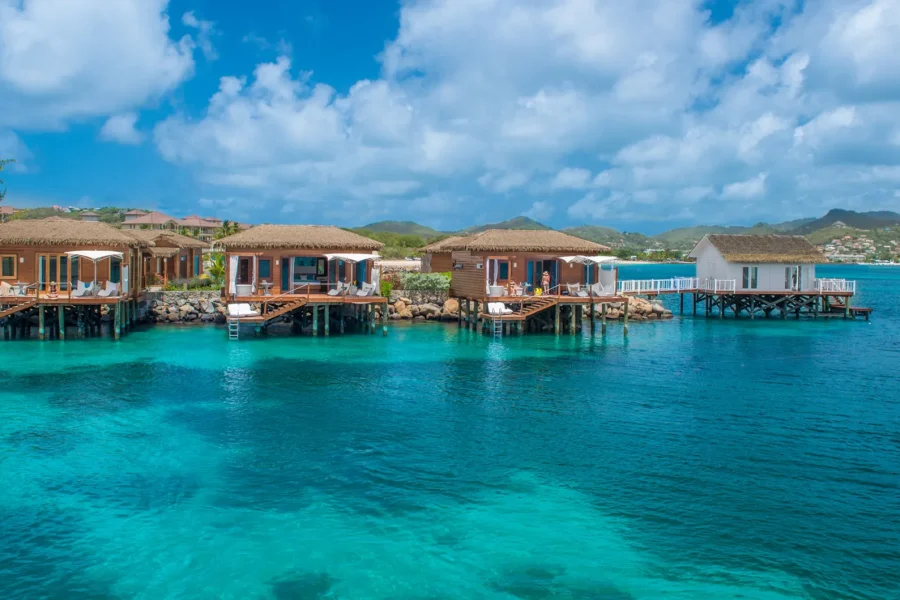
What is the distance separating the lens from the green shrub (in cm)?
4531

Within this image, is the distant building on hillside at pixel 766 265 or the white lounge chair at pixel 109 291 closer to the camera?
the white lounge chair at pixel 109 291

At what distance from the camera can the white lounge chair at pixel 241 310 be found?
3369 cm

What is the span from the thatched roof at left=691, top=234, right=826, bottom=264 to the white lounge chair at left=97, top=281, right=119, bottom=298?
113 ft

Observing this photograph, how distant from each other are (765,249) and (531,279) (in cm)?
1819

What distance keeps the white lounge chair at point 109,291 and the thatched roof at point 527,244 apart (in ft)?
54.0

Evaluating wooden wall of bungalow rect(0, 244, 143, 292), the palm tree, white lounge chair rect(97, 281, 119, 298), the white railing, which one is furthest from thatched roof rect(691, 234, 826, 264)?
the palm tree

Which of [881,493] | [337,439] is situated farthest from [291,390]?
[881,493]

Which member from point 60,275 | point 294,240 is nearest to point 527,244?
point 294,240

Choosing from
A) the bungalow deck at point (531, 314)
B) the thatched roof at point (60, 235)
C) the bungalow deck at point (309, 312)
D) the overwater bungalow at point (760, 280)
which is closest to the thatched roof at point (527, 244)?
the bungalow deck at point (531, 314)

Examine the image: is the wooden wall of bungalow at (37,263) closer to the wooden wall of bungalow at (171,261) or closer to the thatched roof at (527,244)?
the wooden wall of bungalow at (171,261)

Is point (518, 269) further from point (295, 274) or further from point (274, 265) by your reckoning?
point (274, 265)

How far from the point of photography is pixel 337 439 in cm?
1791

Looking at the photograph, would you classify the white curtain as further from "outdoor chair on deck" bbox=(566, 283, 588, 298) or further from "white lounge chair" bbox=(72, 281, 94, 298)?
"outdoor chair on deck" bbox=(566, 283, 588, 298)

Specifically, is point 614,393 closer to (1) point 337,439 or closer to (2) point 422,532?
(1) point 337,439
